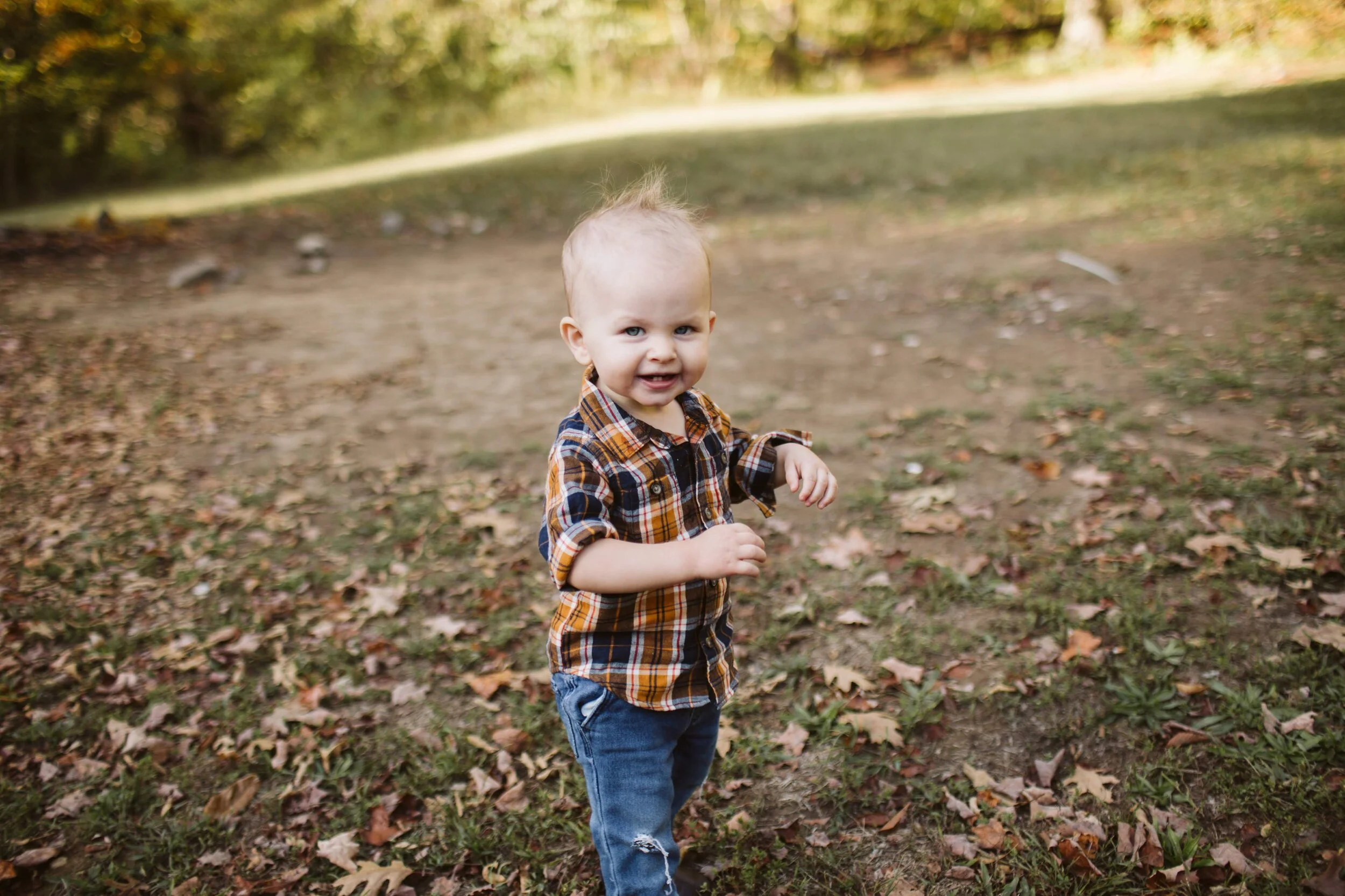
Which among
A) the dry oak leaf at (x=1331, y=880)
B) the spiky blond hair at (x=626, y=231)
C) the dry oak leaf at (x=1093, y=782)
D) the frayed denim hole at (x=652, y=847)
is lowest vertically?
the dry oak leaf at (x=1093, y=782)

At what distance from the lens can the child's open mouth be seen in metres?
1.84

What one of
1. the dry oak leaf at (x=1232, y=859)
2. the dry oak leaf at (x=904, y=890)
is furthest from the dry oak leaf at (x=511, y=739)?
the dry oak leaf at (x=1232, y=859)

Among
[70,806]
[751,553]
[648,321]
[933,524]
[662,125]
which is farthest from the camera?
[662,125]

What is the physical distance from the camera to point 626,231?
1804mm

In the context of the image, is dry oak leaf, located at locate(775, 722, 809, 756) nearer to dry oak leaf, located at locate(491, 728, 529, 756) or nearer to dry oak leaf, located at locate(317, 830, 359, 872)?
dry oak leaf, located at locate(491, 728, 529, 756)

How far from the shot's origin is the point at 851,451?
16.8ft

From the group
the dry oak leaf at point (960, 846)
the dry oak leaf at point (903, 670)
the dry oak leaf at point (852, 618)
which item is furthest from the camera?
the dry oak leaf at point (852, 618)

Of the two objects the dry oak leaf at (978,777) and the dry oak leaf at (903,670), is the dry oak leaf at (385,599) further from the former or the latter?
the dry oak leaf at (978,777)

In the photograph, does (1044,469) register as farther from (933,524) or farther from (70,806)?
(70,806)

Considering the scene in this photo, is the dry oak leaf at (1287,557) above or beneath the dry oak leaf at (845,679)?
above

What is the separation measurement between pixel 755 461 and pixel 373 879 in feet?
5.99

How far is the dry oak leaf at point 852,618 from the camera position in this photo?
3.66 m

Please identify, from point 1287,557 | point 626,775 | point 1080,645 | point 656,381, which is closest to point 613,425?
point 656,381

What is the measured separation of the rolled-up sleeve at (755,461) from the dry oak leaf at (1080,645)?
178 cm
